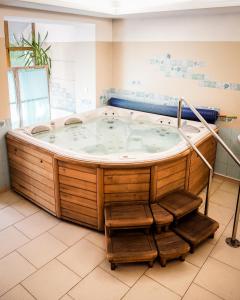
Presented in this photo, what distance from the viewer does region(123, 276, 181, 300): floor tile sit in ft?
7.13

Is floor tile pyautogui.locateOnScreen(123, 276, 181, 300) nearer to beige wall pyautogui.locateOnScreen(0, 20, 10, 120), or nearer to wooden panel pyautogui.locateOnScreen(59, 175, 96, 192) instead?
wooden panel pyautogui.locateOnScreen(59, 175, 96, 192)

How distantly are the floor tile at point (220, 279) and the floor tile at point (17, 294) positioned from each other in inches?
51.8

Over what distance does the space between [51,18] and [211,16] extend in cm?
208

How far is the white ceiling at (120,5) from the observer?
314 cm

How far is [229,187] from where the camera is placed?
12.7ft

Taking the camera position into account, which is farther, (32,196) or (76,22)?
(76,22)

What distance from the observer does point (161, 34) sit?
426 cm

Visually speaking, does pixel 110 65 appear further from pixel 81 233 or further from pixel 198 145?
pixel 81 233

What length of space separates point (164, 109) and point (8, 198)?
248 centimetres

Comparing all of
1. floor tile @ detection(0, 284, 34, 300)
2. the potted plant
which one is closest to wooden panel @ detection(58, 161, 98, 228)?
floor tile @ detection(0, 284, 34, 300)

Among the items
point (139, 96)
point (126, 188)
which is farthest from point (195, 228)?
point (139, 96)

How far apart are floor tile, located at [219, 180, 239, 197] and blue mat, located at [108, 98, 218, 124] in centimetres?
86

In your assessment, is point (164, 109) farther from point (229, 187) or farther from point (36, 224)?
point (36, 224)

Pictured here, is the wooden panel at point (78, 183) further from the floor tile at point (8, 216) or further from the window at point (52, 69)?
the window at point (52, 69)
